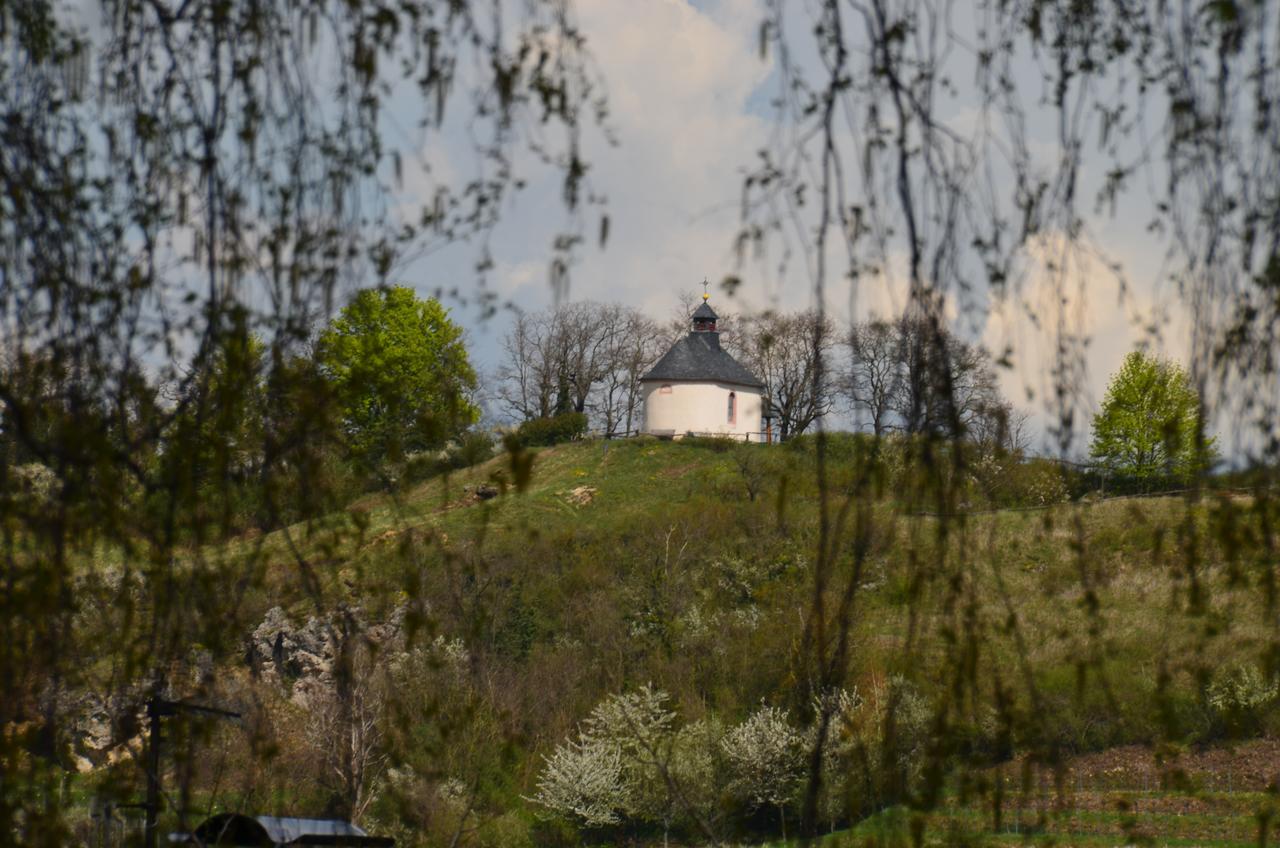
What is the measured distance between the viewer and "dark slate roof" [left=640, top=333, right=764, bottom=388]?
4222 cm

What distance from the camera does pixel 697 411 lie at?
1651 inches

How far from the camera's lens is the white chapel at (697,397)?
41.8 m

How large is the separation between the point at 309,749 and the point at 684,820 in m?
6.43

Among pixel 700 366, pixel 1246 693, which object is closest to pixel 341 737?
pixel 1246 693

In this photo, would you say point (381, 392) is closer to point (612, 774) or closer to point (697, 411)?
point (612, 774)

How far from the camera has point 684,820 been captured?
2272 centimetres

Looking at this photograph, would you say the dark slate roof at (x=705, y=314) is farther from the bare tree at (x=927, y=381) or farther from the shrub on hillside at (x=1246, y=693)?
the bare tree at (x=927, y=381)

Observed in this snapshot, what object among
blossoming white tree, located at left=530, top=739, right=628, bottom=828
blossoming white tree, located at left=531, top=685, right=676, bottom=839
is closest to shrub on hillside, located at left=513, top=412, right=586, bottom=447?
blossoming white tree, located at left=531, top=685, right=676, bottom=839

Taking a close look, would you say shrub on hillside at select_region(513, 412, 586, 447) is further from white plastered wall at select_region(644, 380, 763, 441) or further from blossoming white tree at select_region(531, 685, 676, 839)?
blossoming white tree at select_region(531, 685, 676, 839)

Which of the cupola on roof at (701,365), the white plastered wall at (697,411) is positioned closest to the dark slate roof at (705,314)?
the cupola on roof at (701,365)

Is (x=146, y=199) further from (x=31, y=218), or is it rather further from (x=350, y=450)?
(x=350, y=450)

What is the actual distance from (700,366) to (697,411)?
152 centimetres

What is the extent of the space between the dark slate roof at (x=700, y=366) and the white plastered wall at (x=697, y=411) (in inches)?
10.4

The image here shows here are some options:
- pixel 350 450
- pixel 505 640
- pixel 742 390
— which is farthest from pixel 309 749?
pixel 742 390
